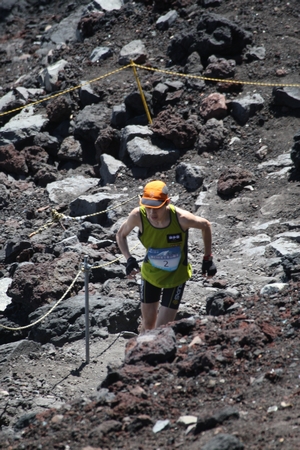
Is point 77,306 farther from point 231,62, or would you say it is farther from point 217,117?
point 231,62

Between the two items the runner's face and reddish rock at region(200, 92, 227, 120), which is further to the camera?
reddish rock at region(200, 92, 227, 120)

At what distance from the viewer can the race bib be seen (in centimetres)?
622

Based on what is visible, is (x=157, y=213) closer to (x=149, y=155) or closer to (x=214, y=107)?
(x=149, y=155)

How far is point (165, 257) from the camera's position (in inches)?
245

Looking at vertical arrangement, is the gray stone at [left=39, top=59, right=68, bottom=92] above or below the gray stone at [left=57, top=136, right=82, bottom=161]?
above

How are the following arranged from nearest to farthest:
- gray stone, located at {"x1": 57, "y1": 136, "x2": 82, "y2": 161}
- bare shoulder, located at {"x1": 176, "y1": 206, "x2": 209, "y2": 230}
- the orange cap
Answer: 1. the orange cap
2. bare shoulder, located at {"x1": 176, "y1": 206, "x2": 209, "y2": 230}
3. gray stone, located at {"x1": 57, "y1": 136, "x2": 82, "y2": 161}

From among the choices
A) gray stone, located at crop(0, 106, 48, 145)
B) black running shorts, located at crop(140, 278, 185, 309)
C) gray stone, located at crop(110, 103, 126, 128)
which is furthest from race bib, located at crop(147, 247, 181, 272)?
gray stone, located at crop(0, 106, 48, 145)

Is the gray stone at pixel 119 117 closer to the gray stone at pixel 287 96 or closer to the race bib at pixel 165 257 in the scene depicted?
the gray stone at pixel 287 96

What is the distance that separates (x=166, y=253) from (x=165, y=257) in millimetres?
44

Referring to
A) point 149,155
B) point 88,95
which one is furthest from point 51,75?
point 149,155

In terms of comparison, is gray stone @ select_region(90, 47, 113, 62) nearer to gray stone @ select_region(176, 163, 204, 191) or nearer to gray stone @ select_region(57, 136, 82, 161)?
gray stone @ select_region(57, 136, 82, 161)

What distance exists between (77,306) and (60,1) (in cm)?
1584

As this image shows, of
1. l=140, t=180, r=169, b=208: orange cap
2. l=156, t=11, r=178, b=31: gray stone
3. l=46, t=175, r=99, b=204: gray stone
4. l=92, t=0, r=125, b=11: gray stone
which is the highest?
l=140, t=180, r=169, b=208: orange cap

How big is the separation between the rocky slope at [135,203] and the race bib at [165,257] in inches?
23.6
